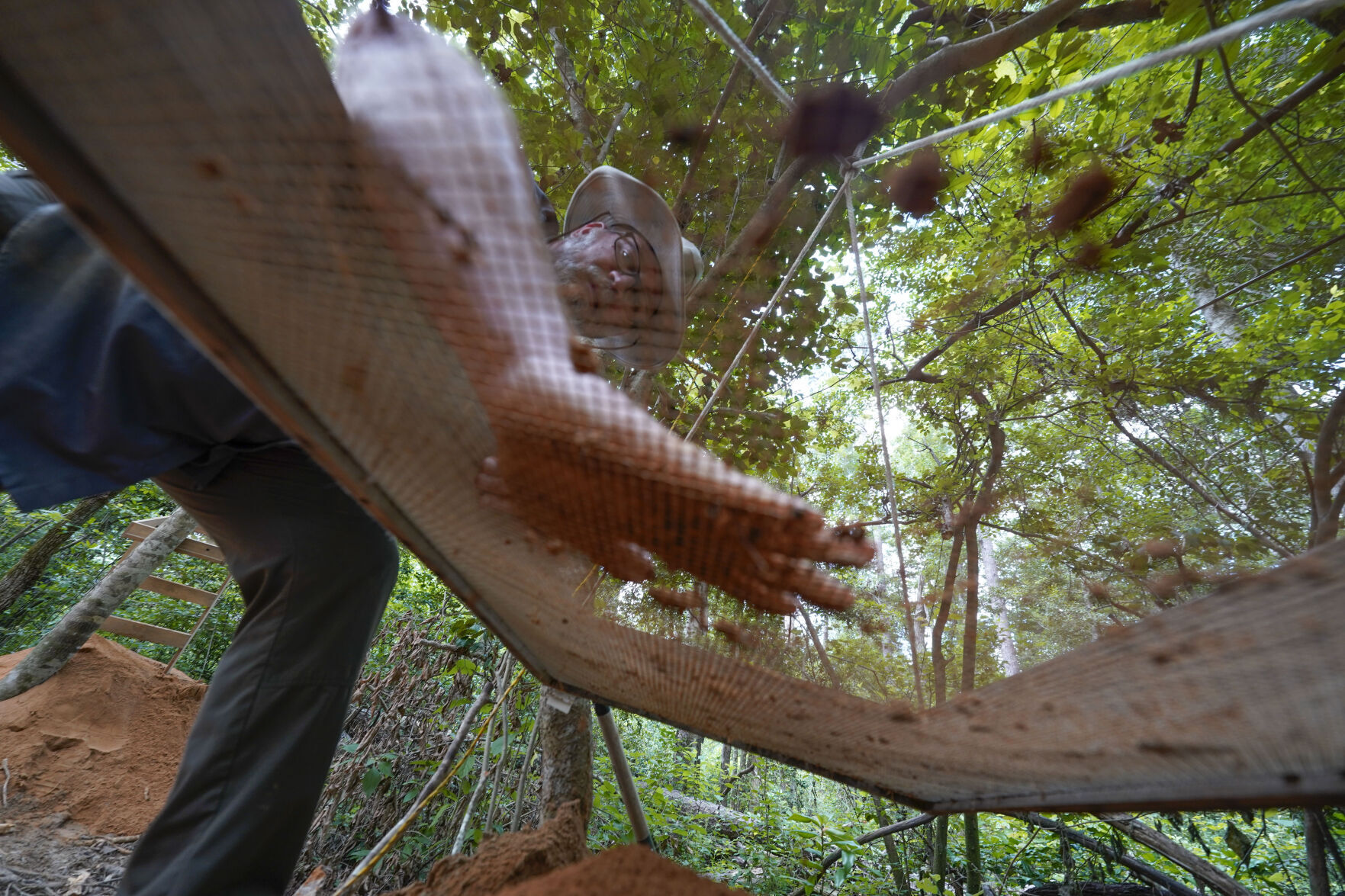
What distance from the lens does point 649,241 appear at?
1439mm

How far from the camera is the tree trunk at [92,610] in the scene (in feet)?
11.5

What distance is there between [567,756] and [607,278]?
1.82 metres

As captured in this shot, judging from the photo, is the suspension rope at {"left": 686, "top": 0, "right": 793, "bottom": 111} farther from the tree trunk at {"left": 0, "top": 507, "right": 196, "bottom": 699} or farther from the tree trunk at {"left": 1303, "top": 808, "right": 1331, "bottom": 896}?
the tree trunk at {"left": 0, "top": 507, "right": 196, "bottom": 699}

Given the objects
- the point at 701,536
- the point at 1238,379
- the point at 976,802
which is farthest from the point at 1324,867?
the point at 701,536

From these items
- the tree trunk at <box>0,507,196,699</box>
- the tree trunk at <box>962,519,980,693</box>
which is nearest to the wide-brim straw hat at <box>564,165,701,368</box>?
the tree trunk at <box>962,519,980,693</box>

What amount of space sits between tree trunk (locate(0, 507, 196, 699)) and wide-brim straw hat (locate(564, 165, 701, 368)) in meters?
3.86

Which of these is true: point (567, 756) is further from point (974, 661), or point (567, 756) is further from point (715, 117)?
point (715, 117)

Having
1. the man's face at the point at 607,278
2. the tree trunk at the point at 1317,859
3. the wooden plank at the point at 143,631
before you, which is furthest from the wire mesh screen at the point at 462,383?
the wooden plank at the point at 143,631

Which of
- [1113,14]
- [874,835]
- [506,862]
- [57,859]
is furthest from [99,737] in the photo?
[1113,14]

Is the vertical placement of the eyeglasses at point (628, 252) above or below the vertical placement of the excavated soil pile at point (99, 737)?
above

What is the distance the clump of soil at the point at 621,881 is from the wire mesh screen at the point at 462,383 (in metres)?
0.36

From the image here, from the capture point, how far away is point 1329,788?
0.56m

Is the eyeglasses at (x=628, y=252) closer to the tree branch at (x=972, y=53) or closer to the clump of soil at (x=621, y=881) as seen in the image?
the clump of soil at (x=621, y=881)

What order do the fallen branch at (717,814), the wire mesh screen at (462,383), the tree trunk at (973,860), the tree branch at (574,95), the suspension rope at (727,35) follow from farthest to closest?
the fallen branch at (717,814), the tree branch at (574,95), the tree trunk at (973,860), the suspension rope at (727,35), the wire mesh screen at (462,383)
